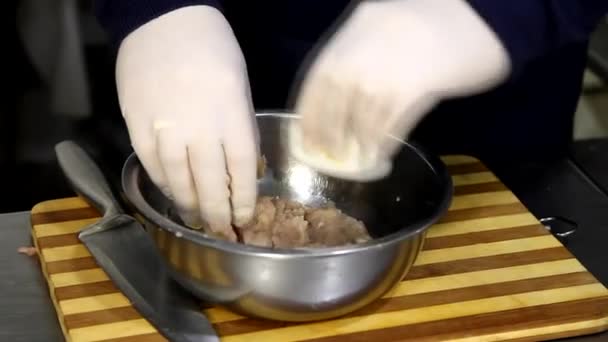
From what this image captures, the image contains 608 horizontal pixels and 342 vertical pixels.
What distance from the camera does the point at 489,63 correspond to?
645 millimetres

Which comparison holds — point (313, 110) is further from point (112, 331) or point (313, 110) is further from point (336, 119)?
point (112, 331)

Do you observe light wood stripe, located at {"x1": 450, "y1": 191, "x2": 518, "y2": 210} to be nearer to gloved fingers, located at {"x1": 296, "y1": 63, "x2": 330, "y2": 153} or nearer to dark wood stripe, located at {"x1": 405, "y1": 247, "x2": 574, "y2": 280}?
dark wood stripe, located at {"x1": 405, "y1": 247, "x2": 574, "y2": 280}

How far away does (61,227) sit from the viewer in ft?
2.55

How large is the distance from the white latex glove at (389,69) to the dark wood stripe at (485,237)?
5.6 inches

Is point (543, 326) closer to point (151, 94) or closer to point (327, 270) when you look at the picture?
point (327, 270)

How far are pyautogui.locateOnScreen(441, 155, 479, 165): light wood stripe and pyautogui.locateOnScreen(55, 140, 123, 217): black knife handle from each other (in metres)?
0.32

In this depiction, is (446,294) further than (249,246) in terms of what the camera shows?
Yes

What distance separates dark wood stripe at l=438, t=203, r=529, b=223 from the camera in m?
0.81

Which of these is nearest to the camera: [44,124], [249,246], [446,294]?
[249,246]

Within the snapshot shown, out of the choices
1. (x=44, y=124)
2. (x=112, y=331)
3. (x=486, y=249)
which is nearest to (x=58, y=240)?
(x=112, y=331)

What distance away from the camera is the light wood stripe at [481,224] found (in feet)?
2.57

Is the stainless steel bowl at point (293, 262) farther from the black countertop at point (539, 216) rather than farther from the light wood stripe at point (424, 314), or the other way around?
the black countertop at point (539, 216)

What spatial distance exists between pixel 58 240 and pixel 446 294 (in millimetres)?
310

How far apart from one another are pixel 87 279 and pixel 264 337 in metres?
0.15
